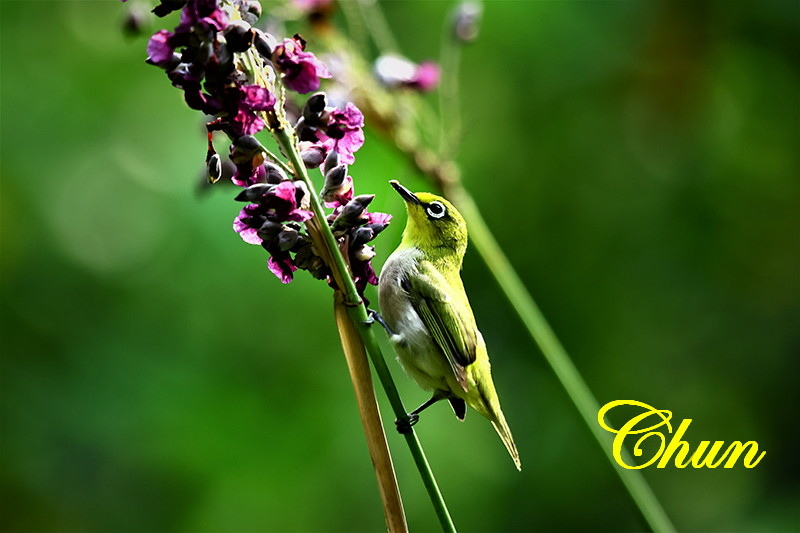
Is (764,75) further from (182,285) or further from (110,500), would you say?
(110,500)

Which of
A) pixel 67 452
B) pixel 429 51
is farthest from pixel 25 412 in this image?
pixel 429 51

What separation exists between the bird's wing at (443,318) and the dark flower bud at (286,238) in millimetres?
685

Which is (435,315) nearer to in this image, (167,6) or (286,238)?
(286,238)

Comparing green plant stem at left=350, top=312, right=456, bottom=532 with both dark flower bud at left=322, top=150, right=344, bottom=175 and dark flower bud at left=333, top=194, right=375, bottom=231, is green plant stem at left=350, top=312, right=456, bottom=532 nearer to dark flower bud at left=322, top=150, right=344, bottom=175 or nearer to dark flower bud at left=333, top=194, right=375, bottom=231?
dark flower bud at left=333, top=194, right=375, bottom=231

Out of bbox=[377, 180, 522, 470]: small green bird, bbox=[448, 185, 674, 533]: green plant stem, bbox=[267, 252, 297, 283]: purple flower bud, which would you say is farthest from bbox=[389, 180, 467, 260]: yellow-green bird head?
bbox=[267, 252, 297, 283]: purple flower bud

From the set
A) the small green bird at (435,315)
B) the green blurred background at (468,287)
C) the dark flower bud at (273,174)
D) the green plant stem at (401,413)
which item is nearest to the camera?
the green plant stem at (401,413)

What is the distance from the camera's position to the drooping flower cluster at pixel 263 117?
1261 millimetres

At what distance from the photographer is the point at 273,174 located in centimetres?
132

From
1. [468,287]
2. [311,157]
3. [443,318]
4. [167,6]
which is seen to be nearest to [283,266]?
[311,157]

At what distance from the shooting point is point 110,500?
13.4 feet

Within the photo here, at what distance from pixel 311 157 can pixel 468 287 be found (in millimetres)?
2819

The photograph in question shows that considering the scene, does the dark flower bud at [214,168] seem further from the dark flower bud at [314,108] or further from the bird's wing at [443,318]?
the bird's wing at [443,318]

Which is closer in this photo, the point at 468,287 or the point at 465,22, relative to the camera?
the point at 465,22

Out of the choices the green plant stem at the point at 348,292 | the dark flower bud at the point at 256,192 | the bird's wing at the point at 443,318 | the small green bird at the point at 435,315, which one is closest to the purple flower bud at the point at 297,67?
the green plant stem at the point at 348,292
